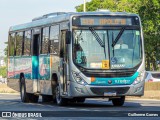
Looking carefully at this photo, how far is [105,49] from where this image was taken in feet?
84.9

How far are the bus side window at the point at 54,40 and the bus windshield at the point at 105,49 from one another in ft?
5.79

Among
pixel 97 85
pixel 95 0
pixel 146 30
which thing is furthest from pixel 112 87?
pixel 95 0

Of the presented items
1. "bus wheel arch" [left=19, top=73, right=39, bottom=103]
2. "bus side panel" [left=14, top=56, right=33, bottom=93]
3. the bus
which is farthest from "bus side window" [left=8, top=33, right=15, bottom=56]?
the bus

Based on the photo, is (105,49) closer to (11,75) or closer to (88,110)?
(88,110)

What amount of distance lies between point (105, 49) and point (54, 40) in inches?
108

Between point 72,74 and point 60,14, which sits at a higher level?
point 60,14

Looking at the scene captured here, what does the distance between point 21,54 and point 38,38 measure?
108 inches

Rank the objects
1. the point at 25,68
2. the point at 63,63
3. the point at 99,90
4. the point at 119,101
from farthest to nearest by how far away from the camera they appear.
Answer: the point at 25,68 → the point at 119,101 → the point at 63,63 → the point at 99,90

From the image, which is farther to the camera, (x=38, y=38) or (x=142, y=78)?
(x=38, y=38)

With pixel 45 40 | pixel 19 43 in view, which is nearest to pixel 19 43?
pixel 19 43

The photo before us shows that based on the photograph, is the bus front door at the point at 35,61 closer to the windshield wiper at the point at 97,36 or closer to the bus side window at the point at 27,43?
the bus side window at the point at 27,43

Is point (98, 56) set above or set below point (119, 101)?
above

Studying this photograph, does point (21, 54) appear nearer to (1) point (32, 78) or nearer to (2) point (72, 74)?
(1) point (32, 78)

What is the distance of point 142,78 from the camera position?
2606 centimetres
